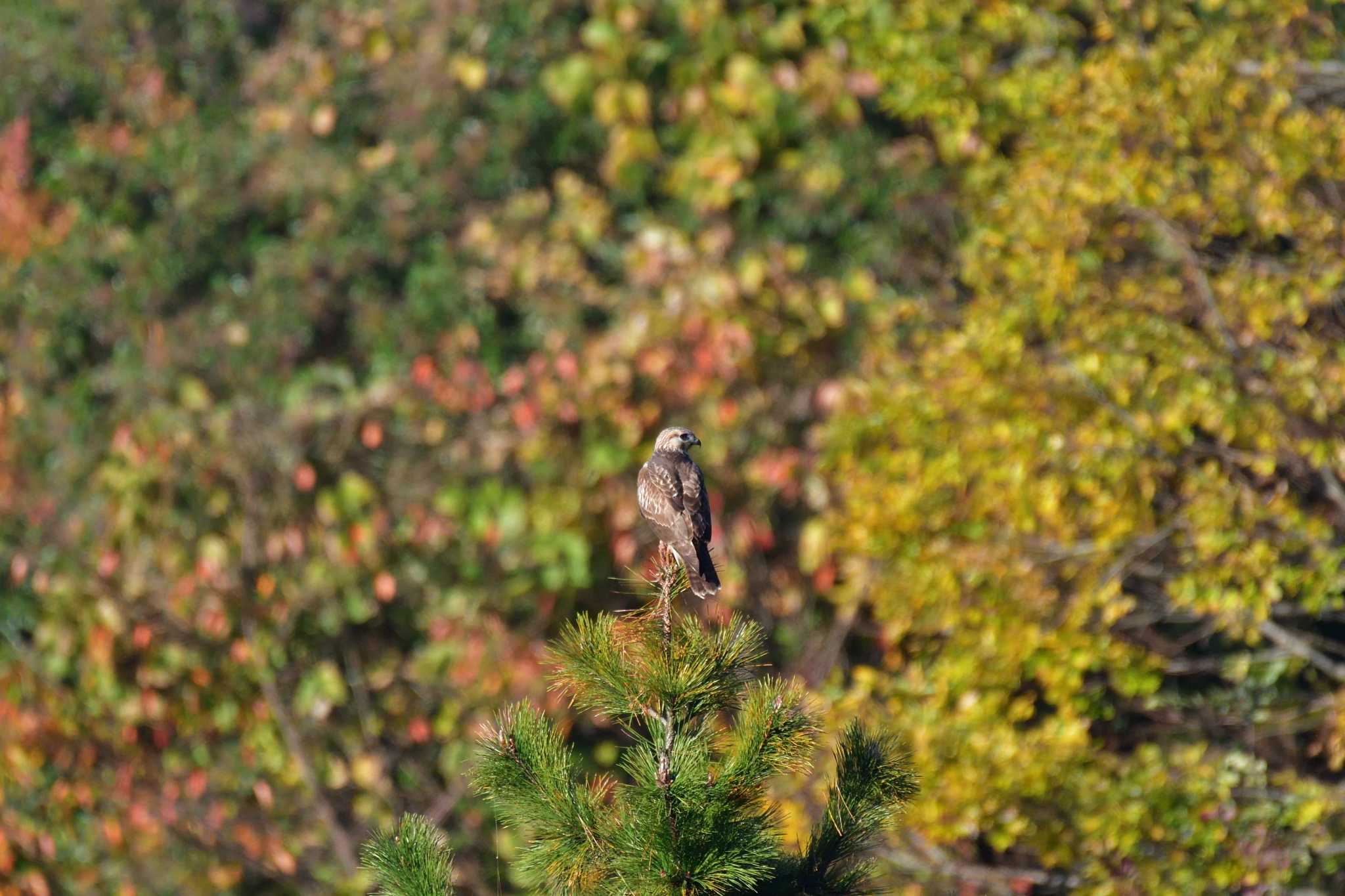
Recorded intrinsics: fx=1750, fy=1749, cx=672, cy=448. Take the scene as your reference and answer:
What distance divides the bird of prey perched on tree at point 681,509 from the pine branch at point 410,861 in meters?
0.84

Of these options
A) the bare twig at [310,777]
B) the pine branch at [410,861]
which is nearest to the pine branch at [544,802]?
the pine branch at [410,861]

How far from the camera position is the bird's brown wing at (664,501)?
453 cm

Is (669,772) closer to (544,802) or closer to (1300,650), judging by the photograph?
(544,802)

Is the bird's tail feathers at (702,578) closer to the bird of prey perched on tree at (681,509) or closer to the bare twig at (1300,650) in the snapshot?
the bird of prey perched on tree at (681,509)

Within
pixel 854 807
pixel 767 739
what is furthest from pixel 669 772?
pixel 854 807

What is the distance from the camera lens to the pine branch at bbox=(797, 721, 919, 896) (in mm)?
4023

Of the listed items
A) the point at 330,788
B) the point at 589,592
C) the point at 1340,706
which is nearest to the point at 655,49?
the point at 589,592

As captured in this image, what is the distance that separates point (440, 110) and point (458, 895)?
13.9 feet

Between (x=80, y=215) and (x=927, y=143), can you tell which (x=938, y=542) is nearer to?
(x=927, y=143)

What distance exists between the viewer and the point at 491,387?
9.02 meters

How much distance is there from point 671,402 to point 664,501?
3998 mm

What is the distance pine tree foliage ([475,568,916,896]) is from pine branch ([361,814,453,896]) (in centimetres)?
18

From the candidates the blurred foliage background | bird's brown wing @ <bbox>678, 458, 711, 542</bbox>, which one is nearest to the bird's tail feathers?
bird's brown wing @ <bbox>678, 458, 711, 542</bbox>

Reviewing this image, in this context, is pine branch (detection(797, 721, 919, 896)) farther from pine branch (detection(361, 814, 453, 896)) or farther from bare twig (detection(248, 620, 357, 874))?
bare twig (detection(248, 620, 357, 874))
